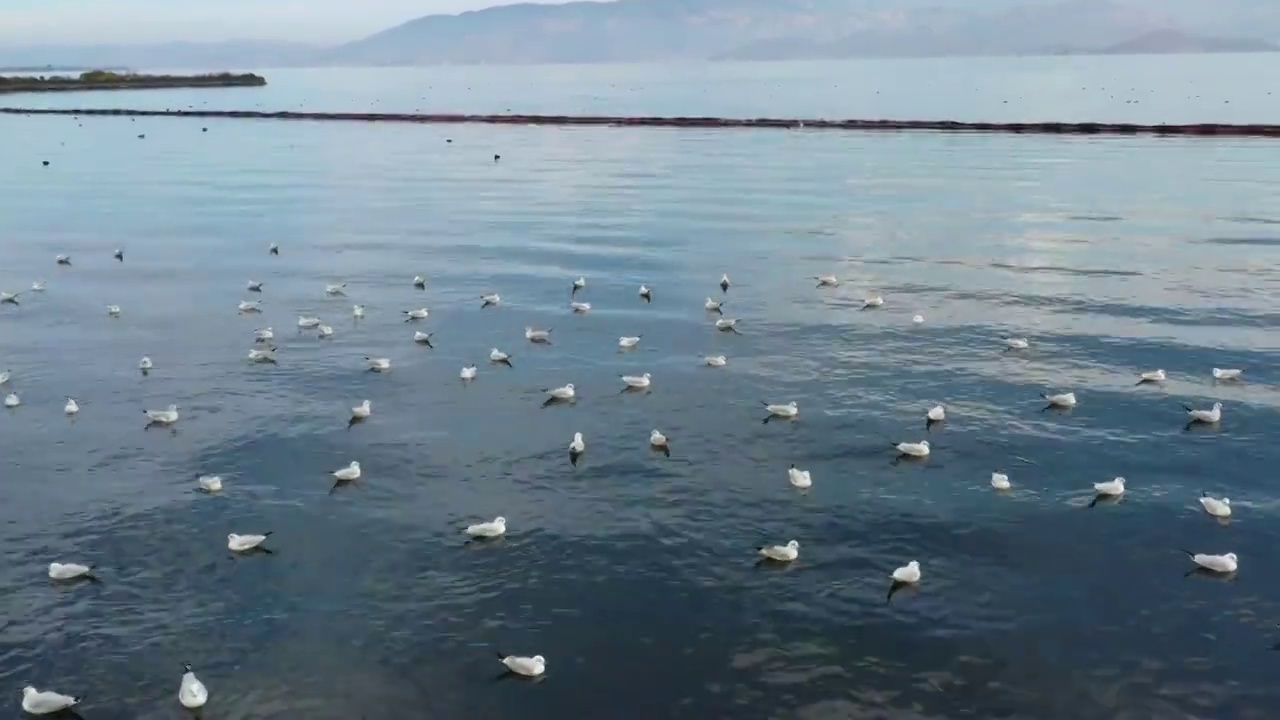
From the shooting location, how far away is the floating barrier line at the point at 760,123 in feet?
352

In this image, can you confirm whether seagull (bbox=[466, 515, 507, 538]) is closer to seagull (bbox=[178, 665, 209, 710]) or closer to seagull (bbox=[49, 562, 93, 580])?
seagull (bbox=[178, 665, 209, 710])

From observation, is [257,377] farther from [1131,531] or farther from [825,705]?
[1131,531]

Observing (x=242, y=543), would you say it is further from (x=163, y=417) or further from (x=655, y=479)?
(x=655, y=479)

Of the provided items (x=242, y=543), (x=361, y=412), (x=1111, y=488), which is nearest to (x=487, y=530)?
(x=242, y=543)

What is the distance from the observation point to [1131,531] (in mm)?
23047

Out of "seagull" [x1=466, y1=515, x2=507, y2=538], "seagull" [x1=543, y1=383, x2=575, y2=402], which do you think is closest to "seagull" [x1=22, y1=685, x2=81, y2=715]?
"seagull" [x1=466, y1=515, x2=507, y2=538]

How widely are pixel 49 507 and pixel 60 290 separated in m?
24.5

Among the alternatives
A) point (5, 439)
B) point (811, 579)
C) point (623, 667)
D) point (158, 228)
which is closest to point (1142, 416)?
point (811, 579)

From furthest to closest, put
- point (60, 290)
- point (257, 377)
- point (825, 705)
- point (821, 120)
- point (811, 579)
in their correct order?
point (821, 120) < point (60, 290) < point (257, 377) < point (811, 579) < point (825, 705)

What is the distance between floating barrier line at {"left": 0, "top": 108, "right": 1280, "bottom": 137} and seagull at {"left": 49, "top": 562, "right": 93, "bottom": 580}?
351 feet

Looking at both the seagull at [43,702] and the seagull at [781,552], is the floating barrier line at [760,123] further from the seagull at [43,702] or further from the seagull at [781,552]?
the seagull at [43,702]

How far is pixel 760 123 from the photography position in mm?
129250

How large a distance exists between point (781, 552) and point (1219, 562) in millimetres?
8366

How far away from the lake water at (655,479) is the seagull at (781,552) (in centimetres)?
36
